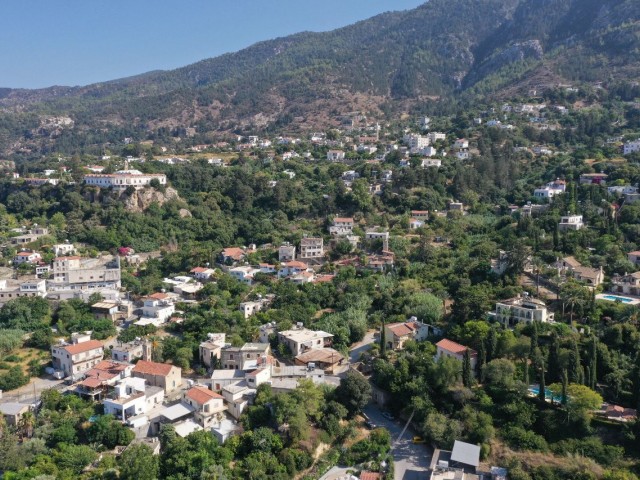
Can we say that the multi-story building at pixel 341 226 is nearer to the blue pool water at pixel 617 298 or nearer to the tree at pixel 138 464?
the blue pool water at pixel 617 298

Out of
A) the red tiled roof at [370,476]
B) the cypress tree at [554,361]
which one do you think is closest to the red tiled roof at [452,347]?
the cypress tree at [554,361]

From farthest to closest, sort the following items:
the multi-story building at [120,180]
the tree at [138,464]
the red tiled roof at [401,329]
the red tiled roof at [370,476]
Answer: the multi-story building at [120,180] < the red tiled roof at [401,329] < the red tiled roof at [370,476] < the tree at [138,464]

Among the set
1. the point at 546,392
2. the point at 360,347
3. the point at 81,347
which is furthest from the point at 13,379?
the point at 546,392

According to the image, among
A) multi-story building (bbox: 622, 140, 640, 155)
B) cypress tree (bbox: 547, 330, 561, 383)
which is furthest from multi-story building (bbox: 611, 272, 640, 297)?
multi-story building (bbox: 622, 140, 640, 155)

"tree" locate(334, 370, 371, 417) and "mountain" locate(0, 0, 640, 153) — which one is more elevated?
"mountain" locate(0, 0, 640, 153)

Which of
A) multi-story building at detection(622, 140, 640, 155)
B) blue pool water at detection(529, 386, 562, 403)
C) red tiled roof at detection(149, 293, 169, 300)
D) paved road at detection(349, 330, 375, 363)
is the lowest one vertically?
paved road at detection(349, 330, 375, 363)

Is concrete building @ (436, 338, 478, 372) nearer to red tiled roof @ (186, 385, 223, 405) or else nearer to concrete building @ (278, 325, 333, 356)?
concrete building @ (278, 325, 333, 356)

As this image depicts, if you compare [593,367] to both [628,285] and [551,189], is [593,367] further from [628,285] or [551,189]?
[551,189]
